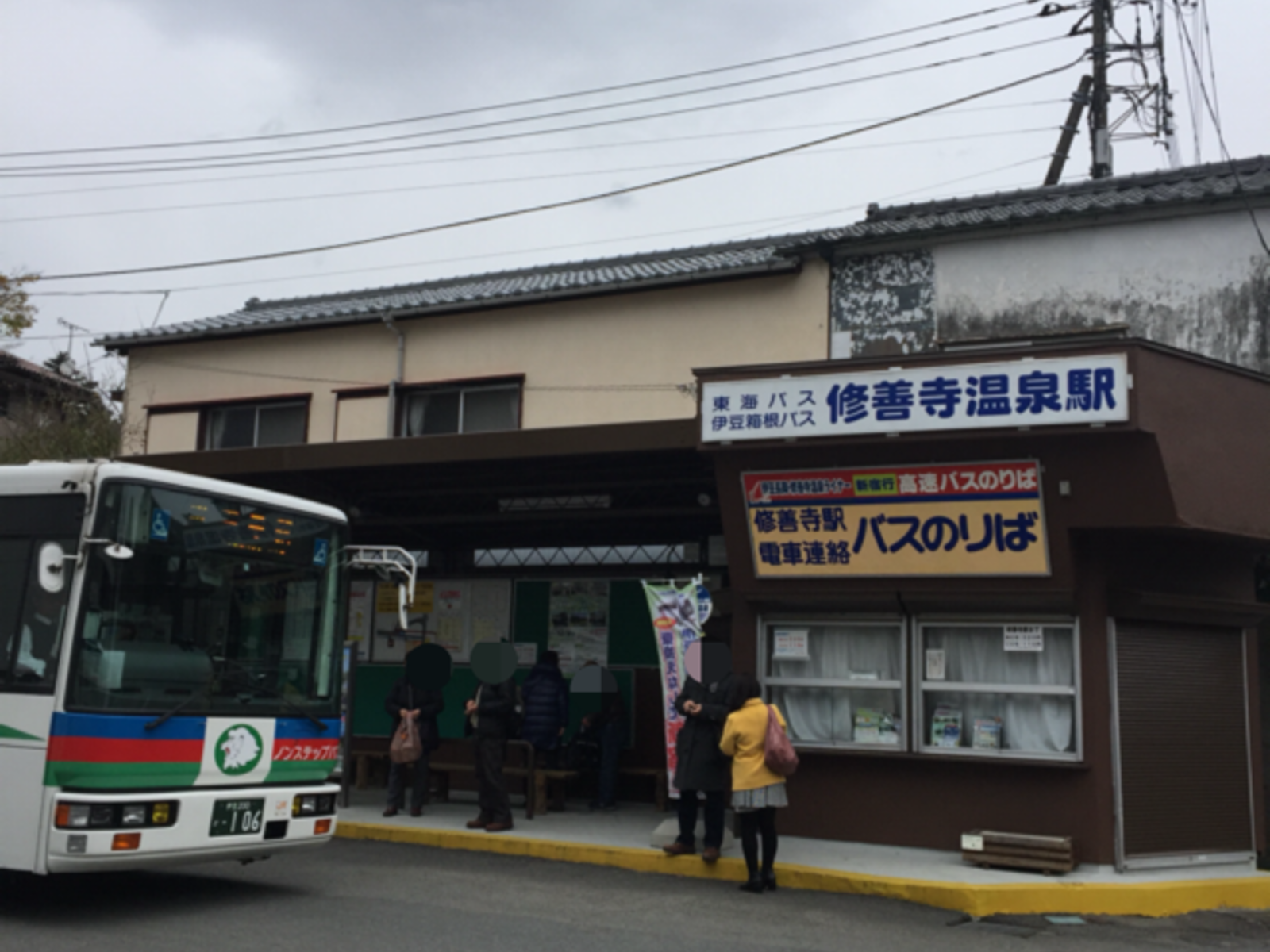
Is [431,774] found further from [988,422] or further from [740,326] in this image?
[988,422]

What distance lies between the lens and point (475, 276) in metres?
20.6

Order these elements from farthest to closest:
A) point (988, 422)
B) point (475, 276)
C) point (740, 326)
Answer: point (475, 276)
point (740, 326)
point (988, 422)

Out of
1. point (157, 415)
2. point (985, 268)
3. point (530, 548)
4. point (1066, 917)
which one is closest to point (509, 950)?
point (1066, 917)

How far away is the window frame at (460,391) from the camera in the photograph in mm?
16344

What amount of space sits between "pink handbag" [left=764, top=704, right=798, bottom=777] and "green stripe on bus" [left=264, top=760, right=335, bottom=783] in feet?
10.8

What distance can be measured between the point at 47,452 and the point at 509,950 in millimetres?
22267

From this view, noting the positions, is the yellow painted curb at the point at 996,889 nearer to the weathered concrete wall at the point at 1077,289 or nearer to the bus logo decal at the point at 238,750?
the bus logo decal at the point at 238,750

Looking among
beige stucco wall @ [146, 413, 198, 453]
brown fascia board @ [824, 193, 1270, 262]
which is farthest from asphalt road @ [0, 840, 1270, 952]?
beige stucco wall @ [146, 413, 198, 453]

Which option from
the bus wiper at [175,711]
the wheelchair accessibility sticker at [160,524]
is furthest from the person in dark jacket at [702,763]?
the wheelchair accessibility sticker at [160,524]

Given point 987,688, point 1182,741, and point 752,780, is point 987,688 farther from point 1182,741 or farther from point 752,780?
point 752,780

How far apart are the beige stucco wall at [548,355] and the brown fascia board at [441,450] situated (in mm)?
2101

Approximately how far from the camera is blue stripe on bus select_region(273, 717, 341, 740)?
848cm

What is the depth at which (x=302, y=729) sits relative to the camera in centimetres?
865

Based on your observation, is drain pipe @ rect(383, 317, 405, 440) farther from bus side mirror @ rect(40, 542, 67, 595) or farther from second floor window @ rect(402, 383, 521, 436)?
bus side mirror @ rect(40, 542, 67, 595)
